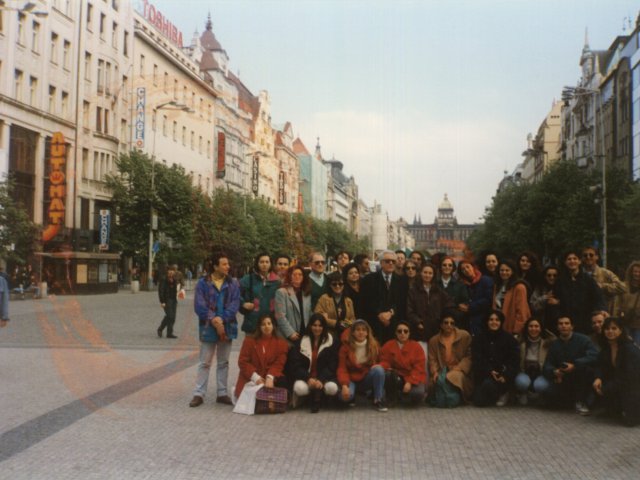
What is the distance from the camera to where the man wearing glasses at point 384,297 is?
10.8 m

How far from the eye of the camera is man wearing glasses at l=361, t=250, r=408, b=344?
10773 millimetres

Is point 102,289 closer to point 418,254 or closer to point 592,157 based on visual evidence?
point 418,254

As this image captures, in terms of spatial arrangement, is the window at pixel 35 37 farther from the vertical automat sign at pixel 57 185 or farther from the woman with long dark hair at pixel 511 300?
the woman with long dark hair at pixel 511 300

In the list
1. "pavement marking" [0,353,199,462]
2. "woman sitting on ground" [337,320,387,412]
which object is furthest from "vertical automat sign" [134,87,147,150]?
"woman sitting on ground" [337,320,387,412]

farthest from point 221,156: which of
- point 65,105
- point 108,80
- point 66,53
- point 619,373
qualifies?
point 619,373

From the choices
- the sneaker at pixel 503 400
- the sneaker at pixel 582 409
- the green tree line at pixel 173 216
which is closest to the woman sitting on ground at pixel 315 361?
the sneaker at pixel 503 400

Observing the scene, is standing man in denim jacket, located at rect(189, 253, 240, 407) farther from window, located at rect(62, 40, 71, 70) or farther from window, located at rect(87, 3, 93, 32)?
window, located at rect(87, 3, 93, 32)

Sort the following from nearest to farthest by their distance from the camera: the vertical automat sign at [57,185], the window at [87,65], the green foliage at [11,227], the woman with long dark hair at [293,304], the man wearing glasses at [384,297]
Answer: the woman with long dark hair at [293,304]
the man wearing glasses at [384,297]
the window at [87,65]
the vertical automat sign at [57,185]
the green foliage at [11,227]

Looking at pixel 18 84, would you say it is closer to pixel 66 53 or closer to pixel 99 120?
pixel 66 53

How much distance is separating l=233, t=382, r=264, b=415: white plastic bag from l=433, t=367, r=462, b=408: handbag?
7.88 feet

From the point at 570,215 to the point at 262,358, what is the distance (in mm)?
42418

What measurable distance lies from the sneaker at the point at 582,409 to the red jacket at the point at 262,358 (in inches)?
150

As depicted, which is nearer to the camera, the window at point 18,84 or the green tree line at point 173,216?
the window at point 18,84

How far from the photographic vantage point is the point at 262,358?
10031mm
